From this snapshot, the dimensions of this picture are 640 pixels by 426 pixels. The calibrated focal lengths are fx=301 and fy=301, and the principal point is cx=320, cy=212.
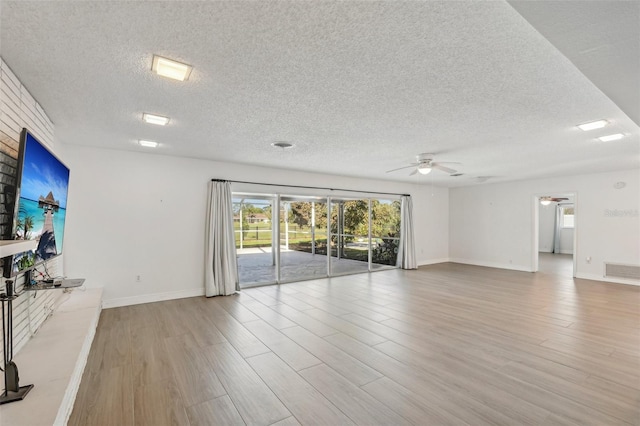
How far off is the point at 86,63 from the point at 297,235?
22.2ft

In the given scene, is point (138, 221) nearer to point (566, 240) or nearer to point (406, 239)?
point (406, 239)

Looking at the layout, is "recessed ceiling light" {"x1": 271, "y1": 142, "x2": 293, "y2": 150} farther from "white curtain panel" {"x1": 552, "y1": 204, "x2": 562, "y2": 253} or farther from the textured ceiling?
"white curtain panel" {"x1": 552, "y1": 204, "x2": 562, "y2": 253}

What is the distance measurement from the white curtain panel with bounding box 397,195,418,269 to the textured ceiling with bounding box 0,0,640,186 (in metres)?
4.54

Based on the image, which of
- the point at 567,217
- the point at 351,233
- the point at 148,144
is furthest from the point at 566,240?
the point at 148,144

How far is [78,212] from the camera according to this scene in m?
4.55

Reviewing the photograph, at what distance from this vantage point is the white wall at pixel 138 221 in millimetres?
4582

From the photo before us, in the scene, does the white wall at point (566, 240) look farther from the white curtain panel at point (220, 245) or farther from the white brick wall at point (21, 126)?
the white brick wall at point (21, 126)

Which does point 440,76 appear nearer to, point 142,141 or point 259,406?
point 259,406

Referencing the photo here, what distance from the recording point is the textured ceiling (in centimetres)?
162

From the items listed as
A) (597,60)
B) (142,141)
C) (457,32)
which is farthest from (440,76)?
(142,141)

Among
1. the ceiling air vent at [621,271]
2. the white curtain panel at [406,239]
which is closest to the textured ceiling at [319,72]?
the ceiling air vent at [621,271]

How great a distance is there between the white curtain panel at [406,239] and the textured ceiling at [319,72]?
4.54m

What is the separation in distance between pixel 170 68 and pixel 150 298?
4192 mm

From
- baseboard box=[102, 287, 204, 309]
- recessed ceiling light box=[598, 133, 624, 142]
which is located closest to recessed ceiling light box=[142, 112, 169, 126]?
baseboard box=[102, 287, 204, 309]
